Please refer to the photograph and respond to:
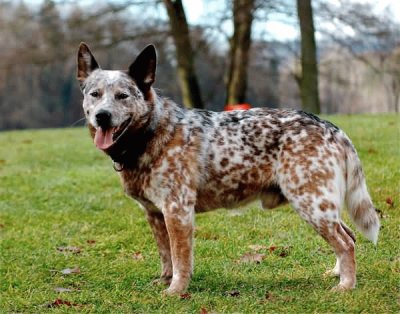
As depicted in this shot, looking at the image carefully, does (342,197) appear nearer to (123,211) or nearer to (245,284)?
(245,284)

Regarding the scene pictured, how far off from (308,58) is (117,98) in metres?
14.1

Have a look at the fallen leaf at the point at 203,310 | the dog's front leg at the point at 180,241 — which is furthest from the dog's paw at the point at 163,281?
the fallen leaf at the point at 203,310

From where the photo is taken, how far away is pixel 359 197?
524cm

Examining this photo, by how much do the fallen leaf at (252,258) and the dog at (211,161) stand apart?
79cm

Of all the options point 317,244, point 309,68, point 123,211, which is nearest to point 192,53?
point 309,68

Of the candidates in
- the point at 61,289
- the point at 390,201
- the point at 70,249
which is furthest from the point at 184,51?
the point at 61,289

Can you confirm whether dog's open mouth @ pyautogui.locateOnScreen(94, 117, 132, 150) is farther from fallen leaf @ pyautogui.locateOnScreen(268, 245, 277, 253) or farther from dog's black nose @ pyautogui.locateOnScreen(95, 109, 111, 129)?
fallen leaf @ pyautogui.locateOnScreen(268, 245, 277, 253)

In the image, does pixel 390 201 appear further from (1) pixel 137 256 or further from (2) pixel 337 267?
(1) pixel 137 256

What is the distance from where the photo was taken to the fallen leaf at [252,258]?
5.94 m

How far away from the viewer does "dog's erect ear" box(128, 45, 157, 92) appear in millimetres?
5168

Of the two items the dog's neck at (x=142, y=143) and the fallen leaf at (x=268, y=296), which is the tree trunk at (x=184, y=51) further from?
the fallen leaf at (x=268, y=296)

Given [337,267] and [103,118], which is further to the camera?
[337,267]

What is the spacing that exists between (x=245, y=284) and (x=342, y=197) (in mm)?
998

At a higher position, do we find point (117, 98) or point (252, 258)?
point (117, 98)
